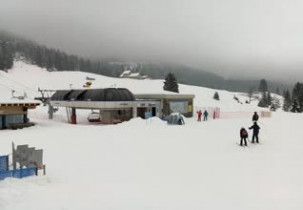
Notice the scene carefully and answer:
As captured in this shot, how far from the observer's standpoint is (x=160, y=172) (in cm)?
1415

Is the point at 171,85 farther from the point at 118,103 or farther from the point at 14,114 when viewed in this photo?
the point at 14,114

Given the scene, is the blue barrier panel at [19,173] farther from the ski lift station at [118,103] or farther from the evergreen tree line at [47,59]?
the evergreen tree line at [47,59]

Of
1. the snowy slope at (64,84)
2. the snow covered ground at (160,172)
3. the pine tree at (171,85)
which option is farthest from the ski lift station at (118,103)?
the snowy slope at (64,84)

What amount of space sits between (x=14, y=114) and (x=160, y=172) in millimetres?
21639

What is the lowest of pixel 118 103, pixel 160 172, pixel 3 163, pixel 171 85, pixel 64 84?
pixel 160 172

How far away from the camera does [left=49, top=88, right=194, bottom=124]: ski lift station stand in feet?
117

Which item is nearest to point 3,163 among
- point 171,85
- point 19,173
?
point 19,173

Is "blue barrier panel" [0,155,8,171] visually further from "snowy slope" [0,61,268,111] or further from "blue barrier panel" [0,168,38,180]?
"snowy slope" [0,61,268,111]

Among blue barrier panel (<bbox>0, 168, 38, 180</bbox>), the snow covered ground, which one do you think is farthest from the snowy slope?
blue barrier panel (<bbox>0, 168, 38, 180</bbox>)

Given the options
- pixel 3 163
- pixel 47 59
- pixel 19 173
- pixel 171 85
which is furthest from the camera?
pixel 47 59

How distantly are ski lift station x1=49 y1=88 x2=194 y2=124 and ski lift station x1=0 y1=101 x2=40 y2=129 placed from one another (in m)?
6.72

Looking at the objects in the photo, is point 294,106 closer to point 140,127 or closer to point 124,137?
point 140,127

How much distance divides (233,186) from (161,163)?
4386 mm

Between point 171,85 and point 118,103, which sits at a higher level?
point 171,85
